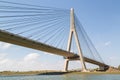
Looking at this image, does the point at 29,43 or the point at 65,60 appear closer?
the point at 29,43

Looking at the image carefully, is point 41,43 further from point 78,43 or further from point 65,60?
point 65,60

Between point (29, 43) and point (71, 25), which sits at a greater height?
point (71, 25)

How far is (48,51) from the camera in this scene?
5028cm

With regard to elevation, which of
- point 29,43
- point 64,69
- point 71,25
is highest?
point 71,25

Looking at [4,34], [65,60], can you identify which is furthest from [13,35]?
[65,60]

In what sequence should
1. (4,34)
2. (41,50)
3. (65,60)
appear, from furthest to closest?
(65,60) → (41,50) → (4,34)

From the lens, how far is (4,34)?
34.8m

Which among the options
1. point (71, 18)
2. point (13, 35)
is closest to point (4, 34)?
point (13, 35)

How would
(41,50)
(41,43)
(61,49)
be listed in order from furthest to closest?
(61,49) → (41,50) → (41,43)

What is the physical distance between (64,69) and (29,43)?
19.3m

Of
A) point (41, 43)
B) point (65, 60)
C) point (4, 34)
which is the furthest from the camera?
point (65, 60)

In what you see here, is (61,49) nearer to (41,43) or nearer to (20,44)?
(41,43)

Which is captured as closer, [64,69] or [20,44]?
[20,44]

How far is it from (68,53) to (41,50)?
10.2m
